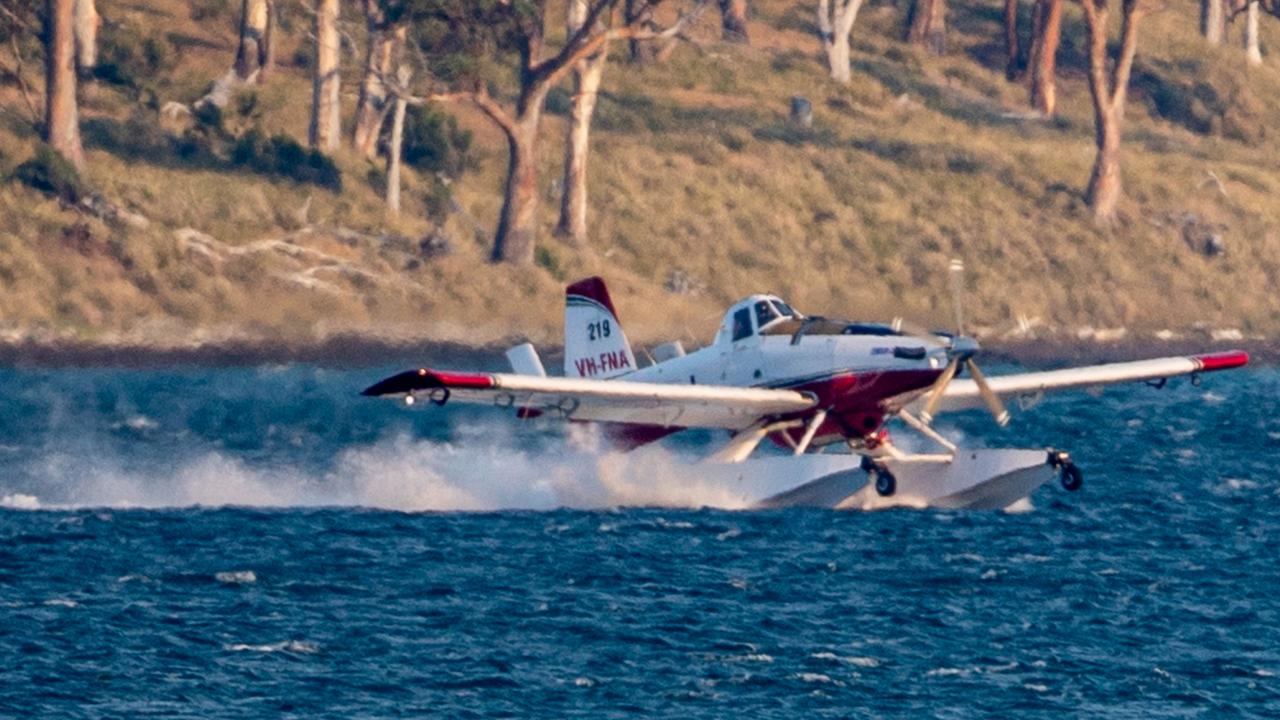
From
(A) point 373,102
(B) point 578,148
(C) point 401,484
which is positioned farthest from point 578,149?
(C) point 401,484

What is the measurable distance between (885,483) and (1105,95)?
156ft

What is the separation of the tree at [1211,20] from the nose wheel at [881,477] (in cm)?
7184

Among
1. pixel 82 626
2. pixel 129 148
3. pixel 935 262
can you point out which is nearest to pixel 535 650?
pixel 82 626

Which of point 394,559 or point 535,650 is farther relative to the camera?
point 394,559

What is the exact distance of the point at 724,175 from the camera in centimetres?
7625

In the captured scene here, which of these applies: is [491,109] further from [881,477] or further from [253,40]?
[881,477]

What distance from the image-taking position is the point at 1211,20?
329ft

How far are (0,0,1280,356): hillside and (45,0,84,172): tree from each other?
1.13m

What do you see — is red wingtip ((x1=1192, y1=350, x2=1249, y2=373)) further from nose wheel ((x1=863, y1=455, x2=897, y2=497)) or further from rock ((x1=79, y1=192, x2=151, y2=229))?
rock ((x1=79, y1=192, x2=151, y2=229))

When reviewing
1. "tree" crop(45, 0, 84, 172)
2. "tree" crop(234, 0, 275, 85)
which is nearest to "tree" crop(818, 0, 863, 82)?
"tree" crop(234, 0, 275, 85)

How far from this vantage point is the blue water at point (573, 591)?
2269 cm

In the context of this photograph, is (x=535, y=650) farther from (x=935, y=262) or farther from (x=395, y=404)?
(x=935, y=262)

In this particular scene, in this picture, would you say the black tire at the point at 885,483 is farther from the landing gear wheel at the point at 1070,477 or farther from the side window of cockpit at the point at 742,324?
the side window of cockpit at the point at 742,324

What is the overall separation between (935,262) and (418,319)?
64.2 feet
